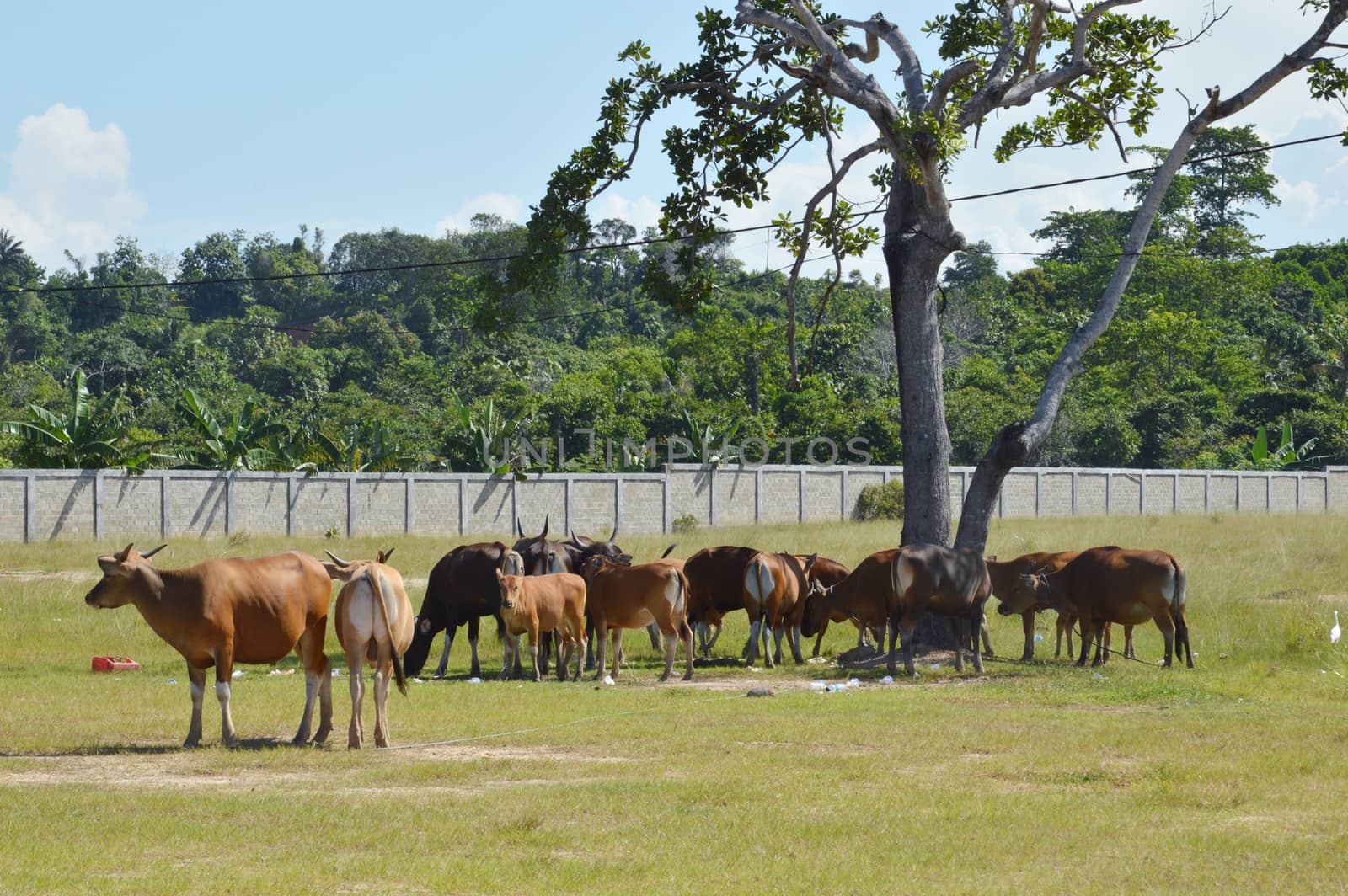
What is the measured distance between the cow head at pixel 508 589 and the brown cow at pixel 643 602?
1659 millimetres

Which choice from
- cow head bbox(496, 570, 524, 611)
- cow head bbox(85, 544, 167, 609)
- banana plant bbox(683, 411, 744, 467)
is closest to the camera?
cow head bbox(85, 544, 167, 609)

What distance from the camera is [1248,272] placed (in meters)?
78.1

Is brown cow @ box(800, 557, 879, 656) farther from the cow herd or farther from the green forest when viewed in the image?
the green forest

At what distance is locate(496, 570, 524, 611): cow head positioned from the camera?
51.8 ft

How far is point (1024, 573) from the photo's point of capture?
19.0 metres

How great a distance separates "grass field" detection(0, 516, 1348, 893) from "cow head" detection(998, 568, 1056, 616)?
844mm

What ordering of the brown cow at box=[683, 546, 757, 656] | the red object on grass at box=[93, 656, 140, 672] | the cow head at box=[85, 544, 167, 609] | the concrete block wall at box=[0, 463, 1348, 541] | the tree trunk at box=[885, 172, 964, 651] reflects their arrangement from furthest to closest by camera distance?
1. the concrete block wall at box=[0, 463, 1348, 541]
2. the brown cow at box=[683, 546, 757, 656]
3. the tree trunk at box=[885, 172, 964, 651]
4. the red object on grass at box=[93, 656, 140, 672]
5. the cow head at box=[85, 544, 167, 609]

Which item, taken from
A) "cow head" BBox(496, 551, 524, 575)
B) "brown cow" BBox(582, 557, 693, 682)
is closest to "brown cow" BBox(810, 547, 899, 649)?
"brown cow" BBox(582, 557, 693, 682)

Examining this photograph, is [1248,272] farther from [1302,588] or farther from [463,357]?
[1302,588]

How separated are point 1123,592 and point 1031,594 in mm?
1337

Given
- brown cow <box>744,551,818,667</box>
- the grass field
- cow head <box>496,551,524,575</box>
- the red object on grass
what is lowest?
the red object on grass

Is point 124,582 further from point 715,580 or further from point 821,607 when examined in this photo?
point 821,607

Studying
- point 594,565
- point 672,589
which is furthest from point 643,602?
point 594,565

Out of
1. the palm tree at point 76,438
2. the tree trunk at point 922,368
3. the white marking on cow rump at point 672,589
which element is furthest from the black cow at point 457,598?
the palm tree at point 76,438
